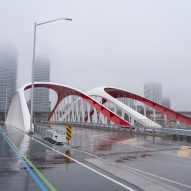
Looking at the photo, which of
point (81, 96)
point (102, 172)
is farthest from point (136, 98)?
point (102, 172)

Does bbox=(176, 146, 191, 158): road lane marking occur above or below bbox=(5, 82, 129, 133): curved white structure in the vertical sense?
below

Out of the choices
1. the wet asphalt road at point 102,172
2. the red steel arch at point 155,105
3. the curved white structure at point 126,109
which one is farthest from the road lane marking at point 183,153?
the red steel arch at point 155,105

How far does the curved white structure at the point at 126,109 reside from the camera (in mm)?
46978

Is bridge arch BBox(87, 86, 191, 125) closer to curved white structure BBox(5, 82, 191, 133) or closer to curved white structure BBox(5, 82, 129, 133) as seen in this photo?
curved white structure BBox(5, 82, 191, 133)

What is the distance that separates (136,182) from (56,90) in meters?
70.8

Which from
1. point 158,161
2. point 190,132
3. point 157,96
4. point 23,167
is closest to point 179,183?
point 158,161

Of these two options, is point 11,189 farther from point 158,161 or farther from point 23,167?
point 158,161

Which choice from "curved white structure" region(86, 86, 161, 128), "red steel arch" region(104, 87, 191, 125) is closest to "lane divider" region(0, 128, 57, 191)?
"curved white structure" region(86, 86, 161, 128)

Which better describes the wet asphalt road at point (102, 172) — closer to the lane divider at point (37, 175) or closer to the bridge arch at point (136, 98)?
the lane divider at point (37, 175)

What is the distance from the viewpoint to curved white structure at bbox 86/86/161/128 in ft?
154

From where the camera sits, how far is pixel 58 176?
10.4 m

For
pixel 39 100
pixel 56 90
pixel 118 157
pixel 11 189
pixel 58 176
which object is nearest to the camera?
pixel 11 189

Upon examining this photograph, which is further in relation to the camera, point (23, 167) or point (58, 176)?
point (23, 167)

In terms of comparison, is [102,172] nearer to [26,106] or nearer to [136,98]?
[26,106]
